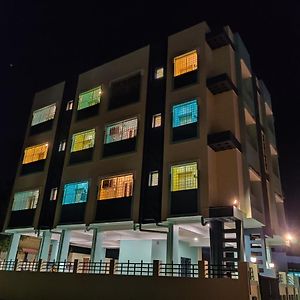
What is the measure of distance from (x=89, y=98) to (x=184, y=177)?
10.9 metres

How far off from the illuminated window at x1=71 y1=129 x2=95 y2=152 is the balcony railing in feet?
25.6

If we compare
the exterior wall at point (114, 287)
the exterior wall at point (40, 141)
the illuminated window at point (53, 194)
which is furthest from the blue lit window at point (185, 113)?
the exterior wall at point (40, 141)

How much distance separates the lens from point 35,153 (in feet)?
83.3

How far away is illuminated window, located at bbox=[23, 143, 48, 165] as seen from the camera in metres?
24.7

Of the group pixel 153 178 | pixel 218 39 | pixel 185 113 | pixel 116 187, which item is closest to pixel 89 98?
pixel 116 187

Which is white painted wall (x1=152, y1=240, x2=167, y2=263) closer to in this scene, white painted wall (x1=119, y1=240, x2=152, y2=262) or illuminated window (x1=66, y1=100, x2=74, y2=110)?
white painted wall (x1=119, y1=240, x2=152, y2=262)

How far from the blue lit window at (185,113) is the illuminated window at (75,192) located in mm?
7437

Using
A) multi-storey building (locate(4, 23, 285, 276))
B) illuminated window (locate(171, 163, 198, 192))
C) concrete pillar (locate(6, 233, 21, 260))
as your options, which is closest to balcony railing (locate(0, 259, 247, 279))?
multi-storey building (locate(4, 23, 285, 276))

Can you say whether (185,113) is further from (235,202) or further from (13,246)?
(13,246)

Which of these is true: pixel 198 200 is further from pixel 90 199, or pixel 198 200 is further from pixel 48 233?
pixel 48 233

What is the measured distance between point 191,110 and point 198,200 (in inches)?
207

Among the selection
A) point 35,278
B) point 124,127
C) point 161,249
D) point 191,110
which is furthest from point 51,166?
point 191,110

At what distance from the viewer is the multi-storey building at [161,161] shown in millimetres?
16562

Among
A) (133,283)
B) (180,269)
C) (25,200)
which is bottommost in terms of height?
(133,283)
